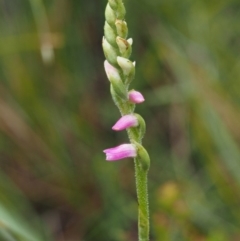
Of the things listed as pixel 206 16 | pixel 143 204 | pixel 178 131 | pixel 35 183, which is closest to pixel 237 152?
pixel 178 131

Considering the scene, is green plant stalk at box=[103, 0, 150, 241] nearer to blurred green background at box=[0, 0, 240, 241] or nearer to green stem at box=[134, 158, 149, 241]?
green stem at box=[134, 158, 149, 241]

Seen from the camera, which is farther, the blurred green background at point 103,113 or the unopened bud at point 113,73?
the blurred green background at point 103,113

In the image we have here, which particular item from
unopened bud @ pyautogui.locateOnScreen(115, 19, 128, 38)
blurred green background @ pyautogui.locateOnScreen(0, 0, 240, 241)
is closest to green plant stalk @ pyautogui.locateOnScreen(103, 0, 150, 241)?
unopened bud @ pyautogui.locateOnScreen(115, 19, 128, 38)

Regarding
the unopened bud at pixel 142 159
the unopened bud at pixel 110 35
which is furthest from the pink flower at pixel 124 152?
the unopened bud at pixel 110 35

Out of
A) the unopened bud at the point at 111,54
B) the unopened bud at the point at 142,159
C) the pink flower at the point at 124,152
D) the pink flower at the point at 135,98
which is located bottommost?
the unopened bud at the point at 142,159

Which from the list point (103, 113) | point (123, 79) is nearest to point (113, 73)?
point (123, 79)

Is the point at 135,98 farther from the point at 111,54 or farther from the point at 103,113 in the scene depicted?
the point at 103,113

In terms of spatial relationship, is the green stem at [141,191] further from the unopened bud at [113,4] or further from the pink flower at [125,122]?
the unopened bud at [113,4]
